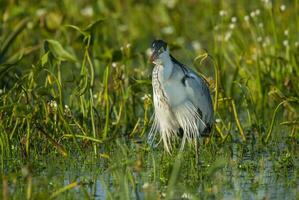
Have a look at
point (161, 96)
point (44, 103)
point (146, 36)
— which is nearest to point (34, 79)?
point (44, 103)

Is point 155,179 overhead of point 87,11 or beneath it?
beneath

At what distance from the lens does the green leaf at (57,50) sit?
731 centimetres

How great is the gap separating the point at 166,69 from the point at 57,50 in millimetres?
884

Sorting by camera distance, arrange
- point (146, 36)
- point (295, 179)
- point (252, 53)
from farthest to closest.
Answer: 1. point (146, 36)
2. point (252, 53)
3. point (295, 179)

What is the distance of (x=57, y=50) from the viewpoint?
7.35m

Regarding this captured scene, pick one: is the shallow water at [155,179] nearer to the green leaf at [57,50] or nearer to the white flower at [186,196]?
the white flower at [186,196]

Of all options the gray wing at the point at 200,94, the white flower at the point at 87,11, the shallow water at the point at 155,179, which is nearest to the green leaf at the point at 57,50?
the shallow water at the point at 155,179

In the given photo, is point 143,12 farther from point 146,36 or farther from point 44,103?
point 44,103

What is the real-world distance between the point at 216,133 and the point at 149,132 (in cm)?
57

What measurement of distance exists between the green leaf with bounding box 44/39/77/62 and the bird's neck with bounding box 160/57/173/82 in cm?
75

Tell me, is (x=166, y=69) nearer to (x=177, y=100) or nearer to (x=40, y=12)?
(x=177, y=100)

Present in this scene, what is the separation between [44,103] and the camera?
7.11 meters

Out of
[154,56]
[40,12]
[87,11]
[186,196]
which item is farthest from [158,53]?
[87,11]

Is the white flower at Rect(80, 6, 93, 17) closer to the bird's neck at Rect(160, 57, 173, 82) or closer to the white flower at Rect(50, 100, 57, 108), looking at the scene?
the white flower at Rect(50, 100, 57, 108)
